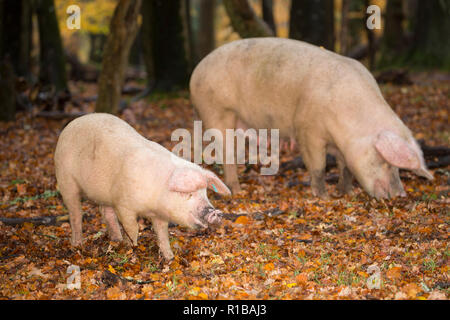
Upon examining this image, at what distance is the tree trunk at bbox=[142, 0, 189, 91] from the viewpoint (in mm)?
16016

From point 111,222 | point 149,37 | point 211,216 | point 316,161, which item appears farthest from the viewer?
point 149,37

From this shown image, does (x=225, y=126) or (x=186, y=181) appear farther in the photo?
(x=225, y=126)

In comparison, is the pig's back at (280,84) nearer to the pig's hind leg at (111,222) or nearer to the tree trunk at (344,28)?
the pig's hind leg at (111,222)

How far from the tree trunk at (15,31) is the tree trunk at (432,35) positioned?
11.5 metres

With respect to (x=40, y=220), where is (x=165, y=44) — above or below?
above

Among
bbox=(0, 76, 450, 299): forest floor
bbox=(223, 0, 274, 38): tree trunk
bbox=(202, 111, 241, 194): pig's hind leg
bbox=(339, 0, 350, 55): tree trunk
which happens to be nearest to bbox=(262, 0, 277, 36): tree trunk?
bbox=(339, 0, 350, 55): tree trunk

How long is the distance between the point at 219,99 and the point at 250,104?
489mm

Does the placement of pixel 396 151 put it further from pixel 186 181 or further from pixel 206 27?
pixel 206 27

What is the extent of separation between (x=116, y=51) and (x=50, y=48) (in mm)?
6737

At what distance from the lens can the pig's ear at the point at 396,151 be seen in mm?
6520

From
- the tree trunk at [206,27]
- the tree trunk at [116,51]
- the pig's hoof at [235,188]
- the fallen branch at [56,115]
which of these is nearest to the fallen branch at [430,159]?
the pig's hoof at [235,188]

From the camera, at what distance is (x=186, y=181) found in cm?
512

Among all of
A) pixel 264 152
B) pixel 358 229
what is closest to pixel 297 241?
pixel 358 229

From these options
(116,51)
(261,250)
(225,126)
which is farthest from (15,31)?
Result: (261,250)
